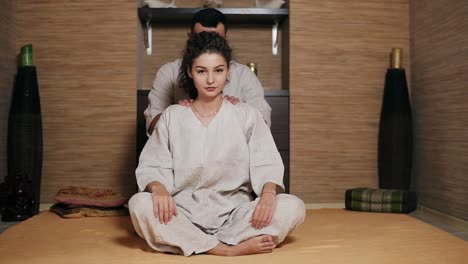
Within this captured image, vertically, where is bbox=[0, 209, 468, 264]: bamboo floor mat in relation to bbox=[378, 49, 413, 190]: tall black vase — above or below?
below

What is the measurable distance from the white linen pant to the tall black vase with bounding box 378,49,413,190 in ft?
5.32

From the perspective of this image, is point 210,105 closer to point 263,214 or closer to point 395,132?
point 263,214

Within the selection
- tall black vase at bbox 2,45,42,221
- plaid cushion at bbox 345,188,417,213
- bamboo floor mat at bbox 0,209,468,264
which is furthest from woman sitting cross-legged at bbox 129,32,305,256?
tall black vase at bbox 2,45,42,221

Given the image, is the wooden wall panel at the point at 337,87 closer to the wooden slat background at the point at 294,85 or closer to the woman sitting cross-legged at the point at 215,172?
the wooden slat background at the point at 294,85

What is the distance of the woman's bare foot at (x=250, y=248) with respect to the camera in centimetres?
208

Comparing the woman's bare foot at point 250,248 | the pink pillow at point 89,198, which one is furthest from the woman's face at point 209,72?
the pink pillow at point 89,198

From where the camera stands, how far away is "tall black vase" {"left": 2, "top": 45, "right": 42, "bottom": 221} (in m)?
3.38

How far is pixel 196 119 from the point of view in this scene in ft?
7.48

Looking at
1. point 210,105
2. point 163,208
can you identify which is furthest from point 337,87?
point 163,208

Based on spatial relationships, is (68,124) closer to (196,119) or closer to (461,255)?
(196,119)

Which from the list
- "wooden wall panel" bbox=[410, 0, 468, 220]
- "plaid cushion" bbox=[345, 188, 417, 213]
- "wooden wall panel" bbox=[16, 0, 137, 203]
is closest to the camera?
"wooden wall panel" bbox=[410, 0, 468, 220]

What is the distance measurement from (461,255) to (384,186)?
1.62m

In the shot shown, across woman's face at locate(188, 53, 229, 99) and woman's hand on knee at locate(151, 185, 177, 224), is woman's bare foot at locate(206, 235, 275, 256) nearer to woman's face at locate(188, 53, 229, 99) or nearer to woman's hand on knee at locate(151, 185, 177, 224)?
woman's hand on knee at locate(151, 185, 177, 224)

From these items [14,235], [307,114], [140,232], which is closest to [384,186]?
[307,114]
